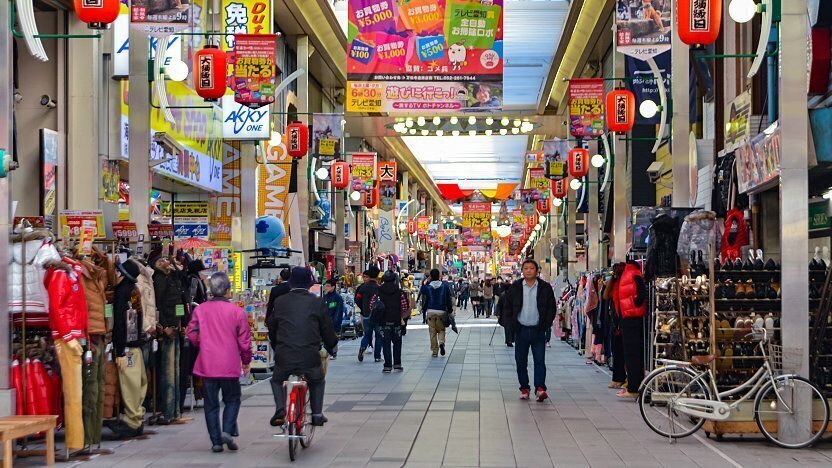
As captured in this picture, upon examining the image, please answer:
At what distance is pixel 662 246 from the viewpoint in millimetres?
13617

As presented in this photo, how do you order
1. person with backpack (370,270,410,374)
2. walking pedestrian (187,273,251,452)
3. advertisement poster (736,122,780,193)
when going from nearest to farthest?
walking pedestrian (187,273,251,452) < advertisement poster (736,122,780,193) < person with backpack (370,270,410,374)

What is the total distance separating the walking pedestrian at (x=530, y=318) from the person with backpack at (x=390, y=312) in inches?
182

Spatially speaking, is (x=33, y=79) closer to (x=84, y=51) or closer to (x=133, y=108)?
(x=84, y=51)

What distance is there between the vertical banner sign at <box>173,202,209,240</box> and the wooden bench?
48.1 ft

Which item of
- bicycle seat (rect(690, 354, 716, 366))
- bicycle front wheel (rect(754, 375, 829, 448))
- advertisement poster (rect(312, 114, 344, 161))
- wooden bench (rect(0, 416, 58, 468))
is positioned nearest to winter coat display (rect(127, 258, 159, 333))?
wooden bench (rect(0, 416, 58, 468))

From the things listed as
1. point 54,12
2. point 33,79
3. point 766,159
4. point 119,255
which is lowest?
point 119,255

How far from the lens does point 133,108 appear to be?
46.4 ft

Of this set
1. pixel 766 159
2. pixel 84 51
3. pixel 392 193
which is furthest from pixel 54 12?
pixel 392 193

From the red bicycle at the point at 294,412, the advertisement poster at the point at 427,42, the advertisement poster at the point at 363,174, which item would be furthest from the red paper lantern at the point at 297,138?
the red bicycle at the point at 294,412

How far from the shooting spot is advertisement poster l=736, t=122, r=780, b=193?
515 inches

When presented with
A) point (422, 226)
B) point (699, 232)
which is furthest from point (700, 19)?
point (422, 226)

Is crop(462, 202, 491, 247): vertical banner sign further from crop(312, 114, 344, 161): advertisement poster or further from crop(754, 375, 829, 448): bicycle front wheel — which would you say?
crop(754, 375, 829, 448): bicycle front wheel

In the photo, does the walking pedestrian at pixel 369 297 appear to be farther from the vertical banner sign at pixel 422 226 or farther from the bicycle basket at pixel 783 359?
the vertical banner sign at pixel 422 226

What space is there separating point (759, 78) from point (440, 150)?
3929 cm
